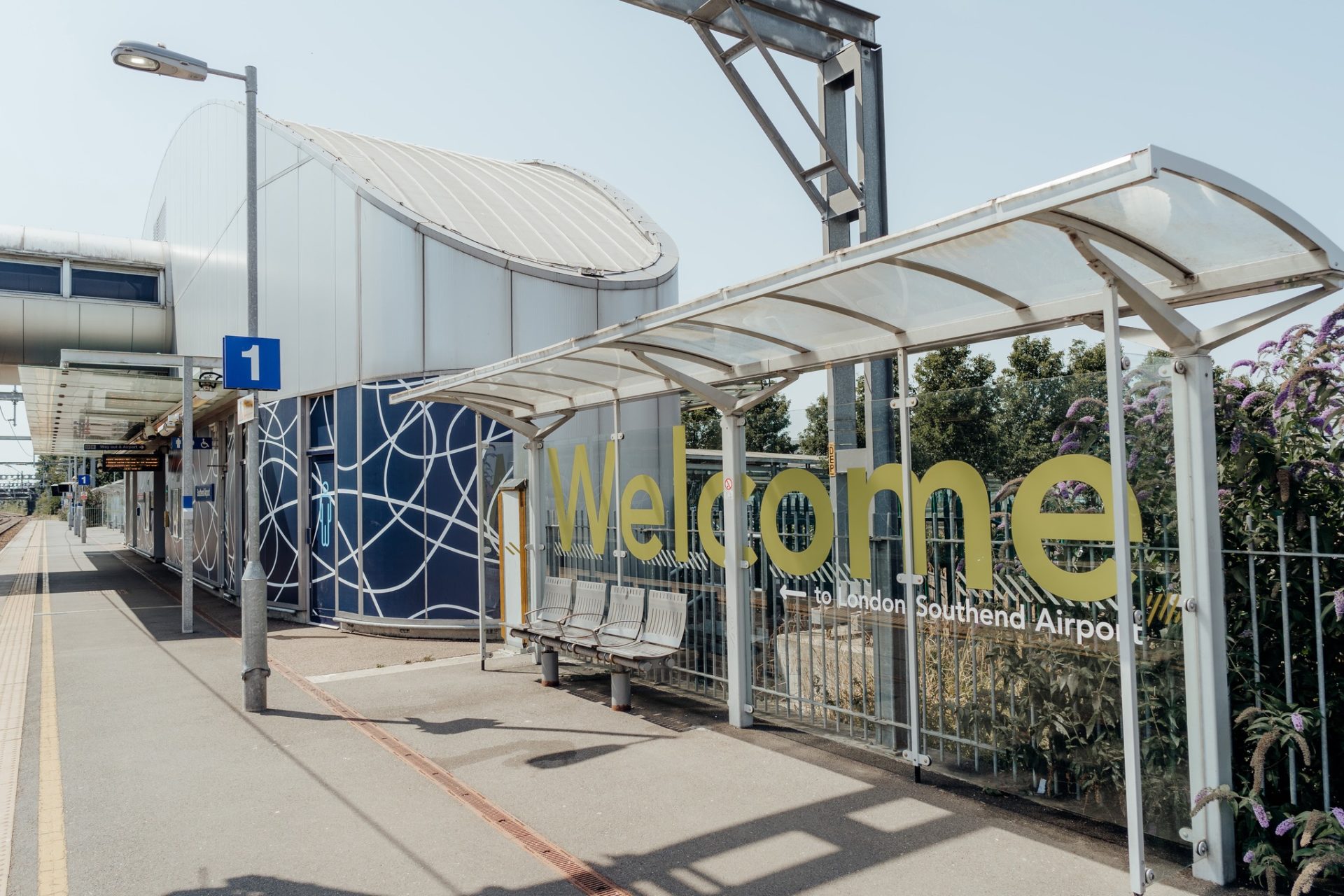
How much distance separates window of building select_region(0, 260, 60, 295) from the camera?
82.8 ft

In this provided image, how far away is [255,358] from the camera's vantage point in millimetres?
8859

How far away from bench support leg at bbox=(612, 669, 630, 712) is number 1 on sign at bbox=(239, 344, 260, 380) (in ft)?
14.4

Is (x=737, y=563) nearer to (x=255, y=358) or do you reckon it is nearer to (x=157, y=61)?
(x=255, y=358)

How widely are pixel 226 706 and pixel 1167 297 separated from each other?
8.24 m

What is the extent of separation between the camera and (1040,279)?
491 centimetres

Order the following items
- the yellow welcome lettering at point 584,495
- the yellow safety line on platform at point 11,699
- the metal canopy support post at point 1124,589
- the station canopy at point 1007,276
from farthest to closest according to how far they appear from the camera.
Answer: the yellow welcome lettering at point 584,495 < the yellow safety line on platform at point 11,699 < the metal canopy support post at point 1124,589 < the station canopy at point 1007,276

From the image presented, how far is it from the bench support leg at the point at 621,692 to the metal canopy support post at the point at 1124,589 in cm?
439

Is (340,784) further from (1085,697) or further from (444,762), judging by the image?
(1085,697)

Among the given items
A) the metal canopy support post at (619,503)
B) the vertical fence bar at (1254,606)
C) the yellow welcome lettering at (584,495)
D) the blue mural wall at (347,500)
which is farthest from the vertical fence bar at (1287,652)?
the blue mural wall at (347,500)

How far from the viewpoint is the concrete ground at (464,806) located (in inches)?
183

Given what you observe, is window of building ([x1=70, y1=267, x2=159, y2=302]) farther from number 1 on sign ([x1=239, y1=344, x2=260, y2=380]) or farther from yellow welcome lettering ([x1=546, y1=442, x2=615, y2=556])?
yellow welcome lettering ([x1=546, y1=442, x2=615, y2=556])

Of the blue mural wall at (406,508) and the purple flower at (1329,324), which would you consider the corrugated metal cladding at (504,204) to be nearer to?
the blue mural wall at (406,508)

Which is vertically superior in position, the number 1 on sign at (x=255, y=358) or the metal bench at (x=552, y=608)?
the number 1 on sign at (x=255, y=358)

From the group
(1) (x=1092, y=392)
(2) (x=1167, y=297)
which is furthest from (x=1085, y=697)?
(2) (x=1167, y=297)
